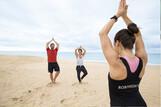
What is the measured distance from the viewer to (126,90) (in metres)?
2.13

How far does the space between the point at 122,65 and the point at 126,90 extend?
29cm

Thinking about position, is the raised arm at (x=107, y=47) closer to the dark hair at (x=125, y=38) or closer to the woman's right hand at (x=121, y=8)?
the dark hair at (x=125, y=38)

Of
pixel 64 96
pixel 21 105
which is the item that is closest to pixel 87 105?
pixel 64 96

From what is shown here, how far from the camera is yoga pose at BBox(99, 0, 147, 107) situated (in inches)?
79.6

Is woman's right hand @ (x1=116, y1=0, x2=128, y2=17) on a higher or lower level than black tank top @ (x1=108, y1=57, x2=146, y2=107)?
higher

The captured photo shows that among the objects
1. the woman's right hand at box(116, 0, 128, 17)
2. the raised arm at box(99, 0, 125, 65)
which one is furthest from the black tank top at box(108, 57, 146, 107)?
the woman's right hand at box(116, 0, 128, 17)

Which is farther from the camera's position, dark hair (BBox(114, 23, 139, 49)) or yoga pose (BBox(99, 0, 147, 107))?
dark hair (BBox(114, 23, 139, 49))

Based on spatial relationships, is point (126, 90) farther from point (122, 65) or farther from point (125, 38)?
point (125, 38)

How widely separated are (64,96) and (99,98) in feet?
4.28

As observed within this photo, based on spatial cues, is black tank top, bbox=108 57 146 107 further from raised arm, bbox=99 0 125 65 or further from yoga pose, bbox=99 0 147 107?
raised arm, bbox=99 0 125 65

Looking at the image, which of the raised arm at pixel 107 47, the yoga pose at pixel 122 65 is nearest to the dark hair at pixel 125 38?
the yoga pose at pixel 122 65

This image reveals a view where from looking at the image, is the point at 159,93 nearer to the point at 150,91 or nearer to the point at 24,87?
the point at 150,91

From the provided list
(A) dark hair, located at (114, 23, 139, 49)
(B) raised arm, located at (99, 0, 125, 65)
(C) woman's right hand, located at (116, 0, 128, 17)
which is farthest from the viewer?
(C) woman's right hand, located at (116, 0, 128, 17)

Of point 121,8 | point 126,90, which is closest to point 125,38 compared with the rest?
point 121,8
